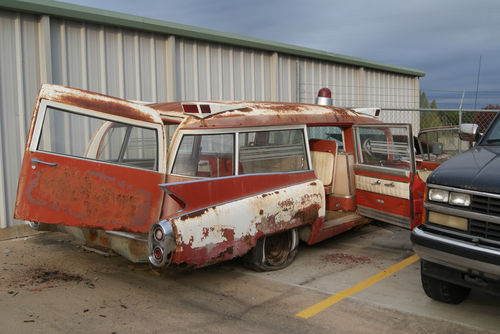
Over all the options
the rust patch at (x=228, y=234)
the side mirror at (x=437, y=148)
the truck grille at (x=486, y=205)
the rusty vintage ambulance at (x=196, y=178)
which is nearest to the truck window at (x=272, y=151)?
Answer: the rusty vintage ambulance at (x=196, y=178)

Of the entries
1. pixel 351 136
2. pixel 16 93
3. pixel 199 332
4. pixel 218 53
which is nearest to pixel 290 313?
pixel 199 332

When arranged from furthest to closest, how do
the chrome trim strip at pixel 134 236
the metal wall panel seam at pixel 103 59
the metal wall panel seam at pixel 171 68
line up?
the metal wall panel seam at pixel 171 68 < the metal wall panel seam at pixel 103 59 < the chrome trim strip at pixel 134 236

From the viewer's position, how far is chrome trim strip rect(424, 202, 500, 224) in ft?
10.9

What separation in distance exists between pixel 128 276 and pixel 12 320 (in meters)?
1.34

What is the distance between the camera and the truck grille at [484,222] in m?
3.31

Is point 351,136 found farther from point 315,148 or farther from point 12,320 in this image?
point 12,320

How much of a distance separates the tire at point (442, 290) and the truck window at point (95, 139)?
2833 mm

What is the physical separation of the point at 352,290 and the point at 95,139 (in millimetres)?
3289

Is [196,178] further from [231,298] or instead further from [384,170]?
[384,170]

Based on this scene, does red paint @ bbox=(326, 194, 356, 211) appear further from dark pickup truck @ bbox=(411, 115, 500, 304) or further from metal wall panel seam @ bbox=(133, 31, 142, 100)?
metal wall panel seam @ bbox=(133, 31, 142, 100)

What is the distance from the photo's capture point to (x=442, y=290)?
13.4 ft

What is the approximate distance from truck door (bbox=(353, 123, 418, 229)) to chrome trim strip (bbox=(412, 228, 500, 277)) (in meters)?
1.45

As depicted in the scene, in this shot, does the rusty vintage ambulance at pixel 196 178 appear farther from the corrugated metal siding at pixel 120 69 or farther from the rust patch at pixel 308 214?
the corrugated metal siding at pixel 120 69

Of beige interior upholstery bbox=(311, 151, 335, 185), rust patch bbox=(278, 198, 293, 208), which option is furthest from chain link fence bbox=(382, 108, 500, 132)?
rust patch bbox=(278, 198, 293, 208)
